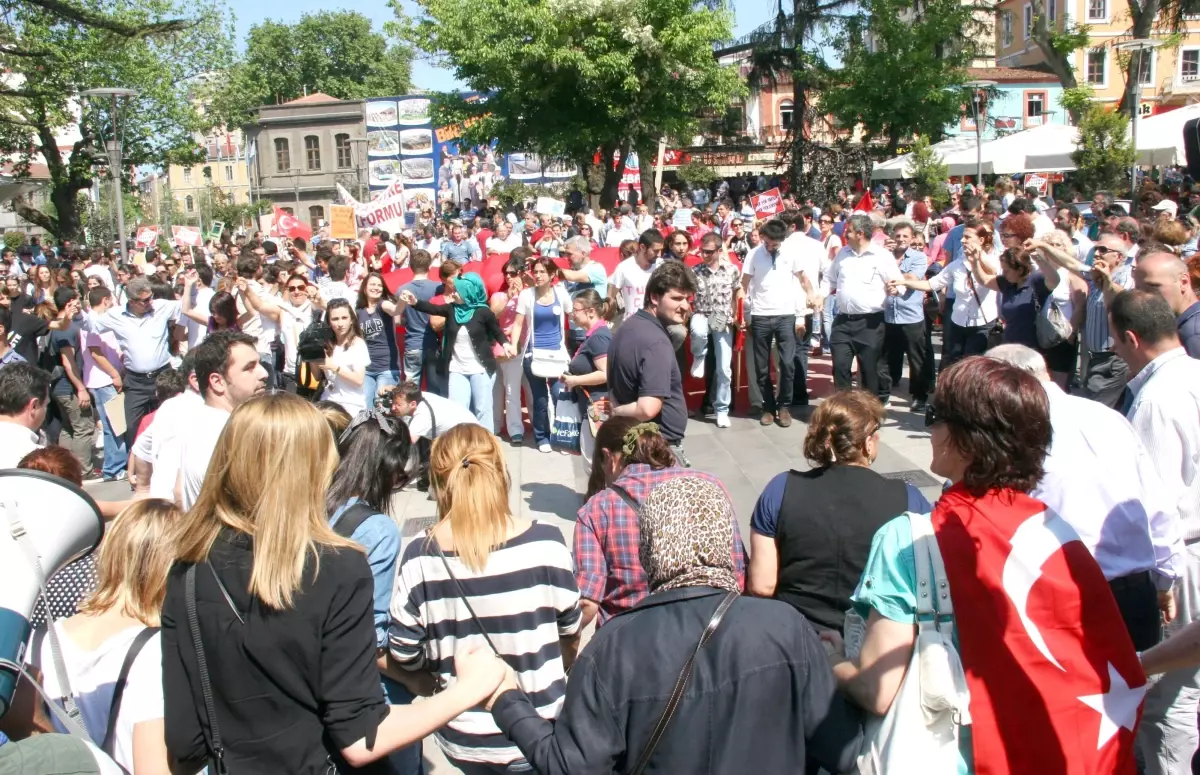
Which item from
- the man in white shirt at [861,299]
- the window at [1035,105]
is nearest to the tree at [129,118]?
the man in white shirt at [861,299]

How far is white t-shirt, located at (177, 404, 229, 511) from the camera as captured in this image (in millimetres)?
4238

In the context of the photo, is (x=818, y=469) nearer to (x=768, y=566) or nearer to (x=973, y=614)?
(x=768, y=566)

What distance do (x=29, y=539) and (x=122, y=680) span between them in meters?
0.47

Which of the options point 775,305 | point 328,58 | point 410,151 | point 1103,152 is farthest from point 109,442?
point 328,58

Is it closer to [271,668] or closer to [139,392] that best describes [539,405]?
[139,392]

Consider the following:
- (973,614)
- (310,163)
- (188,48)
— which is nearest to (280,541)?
(973,614)

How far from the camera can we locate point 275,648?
2213 mm

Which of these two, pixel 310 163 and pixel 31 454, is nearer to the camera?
pixel 31 454

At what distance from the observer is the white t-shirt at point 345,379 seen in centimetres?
719

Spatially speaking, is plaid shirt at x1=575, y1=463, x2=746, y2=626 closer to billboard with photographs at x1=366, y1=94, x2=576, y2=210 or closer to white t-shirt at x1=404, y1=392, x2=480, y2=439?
white t-shirt at x1=404, y1=392, x2=480, y2=439

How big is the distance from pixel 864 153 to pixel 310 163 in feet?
177

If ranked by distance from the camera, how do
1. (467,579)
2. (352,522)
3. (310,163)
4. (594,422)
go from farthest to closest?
(310,163) < (594,422) < (352,522) < (467,579)

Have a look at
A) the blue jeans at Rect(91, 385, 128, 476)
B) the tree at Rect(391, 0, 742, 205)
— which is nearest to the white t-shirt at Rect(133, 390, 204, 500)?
the blue jeans at Rect(91, 385, 128, 476)

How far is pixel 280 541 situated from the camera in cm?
227
